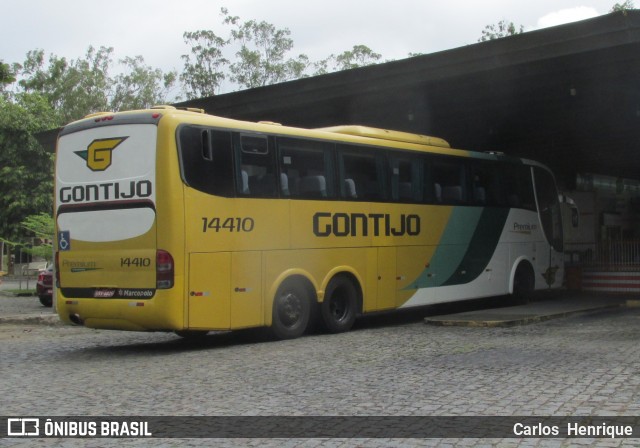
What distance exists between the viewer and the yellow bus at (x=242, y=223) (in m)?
11.8

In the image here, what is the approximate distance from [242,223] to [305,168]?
1803 mm

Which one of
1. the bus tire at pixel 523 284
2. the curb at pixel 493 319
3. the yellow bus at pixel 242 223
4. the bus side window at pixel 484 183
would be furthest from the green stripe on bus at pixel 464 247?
the bus tire at pixel 523 284

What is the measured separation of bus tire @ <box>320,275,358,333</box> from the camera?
14.2m

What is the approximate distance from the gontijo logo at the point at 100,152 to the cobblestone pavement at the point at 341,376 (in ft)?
9.17

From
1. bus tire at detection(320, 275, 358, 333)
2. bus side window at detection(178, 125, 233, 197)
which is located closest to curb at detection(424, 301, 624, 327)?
bus tire at detection(320, 275, 358, 333)

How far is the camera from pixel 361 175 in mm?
14938

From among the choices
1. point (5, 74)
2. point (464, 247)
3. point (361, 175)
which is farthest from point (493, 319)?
point (5, 74)

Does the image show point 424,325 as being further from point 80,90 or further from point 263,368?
point 80,90

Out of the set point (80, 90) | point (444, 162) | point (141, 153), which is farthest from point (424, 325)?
point (80, 90)

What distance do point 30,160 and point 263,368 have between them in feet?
150

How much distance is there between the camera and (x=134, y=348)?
13.2m

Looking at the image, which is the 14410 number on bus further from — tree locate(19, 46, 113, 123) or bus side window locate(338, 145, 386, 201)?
tree locate(19, 46, 113, 123)

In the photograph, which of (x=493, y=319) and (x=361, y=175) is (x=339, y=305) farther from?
(x=493, y=319)

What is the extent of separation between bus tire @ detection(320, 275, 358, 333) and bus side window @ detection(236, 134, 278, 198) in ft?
7.14
